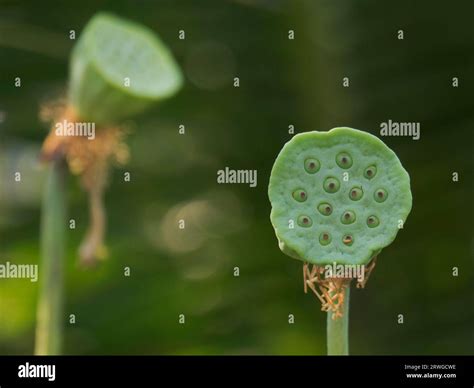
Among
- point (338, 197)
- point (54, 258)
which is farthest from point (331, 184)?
point (54, 258)

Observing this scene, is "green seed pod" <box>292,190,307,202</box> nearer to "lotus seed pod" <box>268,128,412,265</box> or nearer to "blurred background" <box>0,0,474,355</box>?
"lotus seed pod" <box>268,128,412,265</box>

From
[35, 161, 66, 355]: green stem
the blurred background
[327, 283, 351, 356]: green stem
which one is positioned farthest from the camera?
the blurred background

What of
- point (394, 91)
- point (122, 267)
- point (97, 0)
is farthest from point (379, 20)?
point (122, 267)

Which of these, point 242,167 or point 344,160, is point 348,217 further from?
point 242,167

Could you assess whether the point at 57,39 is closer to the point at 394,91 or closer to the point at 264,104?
the point at 264,104

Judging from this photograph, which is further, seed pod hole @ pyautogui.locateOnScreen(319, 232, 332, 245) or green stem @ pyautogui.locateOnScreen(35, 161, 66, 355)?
green stem @ pyautogui.locateOnScreen(35, 161, 66, 355)

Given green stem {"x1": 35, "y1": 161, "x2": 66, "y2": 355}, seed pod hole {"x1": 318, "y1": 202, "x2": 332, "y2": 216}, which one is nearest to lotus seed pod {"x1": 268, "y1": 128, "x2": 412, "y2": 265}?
seed pod hole {"x1": 318, "y1": 202, "x2": 332, "y2": 216}
